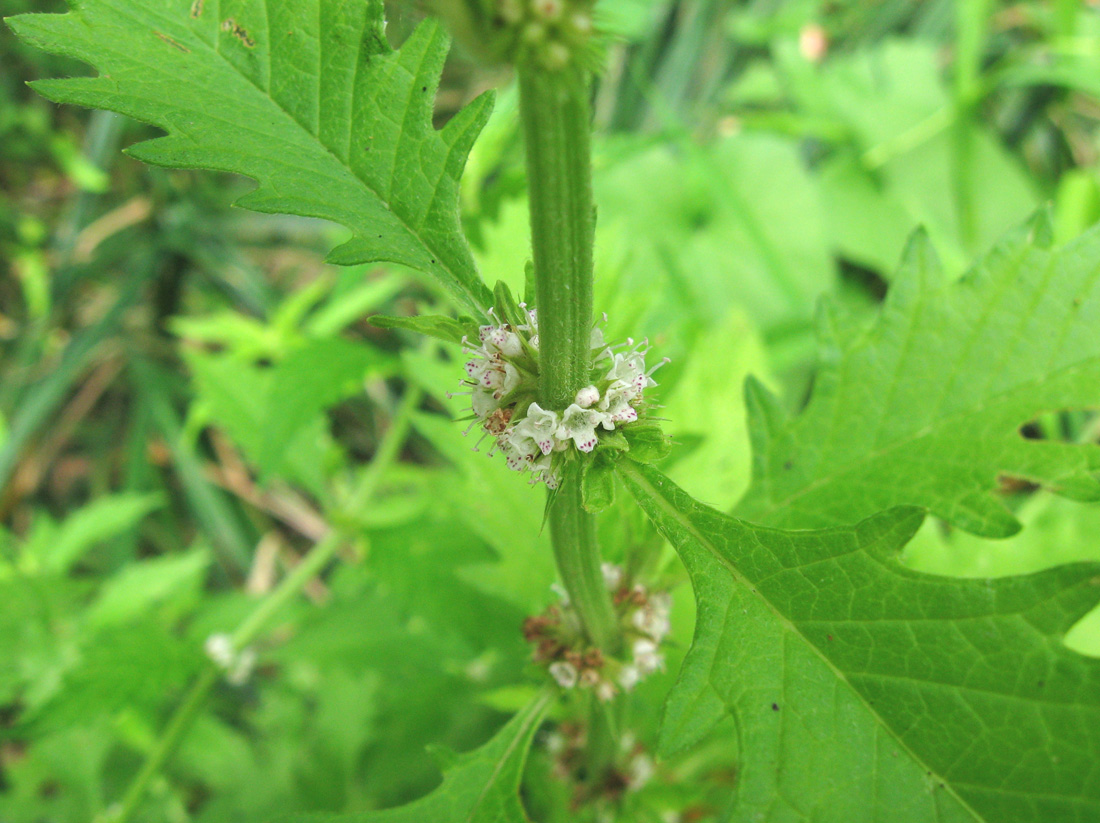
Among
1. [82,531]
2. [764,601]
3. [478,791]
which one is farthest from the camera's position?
[82,531]

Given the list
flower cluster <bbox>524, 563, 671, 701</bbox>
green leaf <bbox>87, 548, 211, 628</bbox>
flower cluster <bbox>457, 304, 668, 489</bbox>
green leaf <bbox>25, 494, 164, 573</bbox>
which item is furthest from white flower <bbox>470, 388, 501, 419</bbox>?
green leaf <bbox>25, 494, 164, 573</bbox>

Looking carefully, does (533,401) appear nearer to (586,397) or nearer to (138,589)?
(586,397)

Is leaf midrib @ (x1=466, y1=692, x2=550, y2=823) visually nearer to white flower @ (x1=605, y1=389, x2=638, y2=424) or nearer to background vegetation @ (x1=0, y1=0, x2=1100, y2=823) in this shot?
background vegetation @ (x1=0, y1=0, x2=1100, y2=823)

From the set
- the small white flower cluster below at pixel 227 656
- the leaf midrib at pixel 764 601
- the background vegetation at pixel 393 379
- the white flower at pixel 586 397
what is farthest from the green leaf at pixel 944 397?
the small white flower cluster below at pixel 227 656

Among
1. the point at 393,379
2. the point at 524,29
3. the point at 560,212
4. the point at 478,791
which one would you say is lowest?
the point at 393,379

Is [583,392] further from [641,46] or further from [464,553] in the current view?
[641,46]

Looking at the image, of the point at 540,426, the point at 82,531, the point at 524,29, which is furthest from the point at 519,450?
the point at 82,531

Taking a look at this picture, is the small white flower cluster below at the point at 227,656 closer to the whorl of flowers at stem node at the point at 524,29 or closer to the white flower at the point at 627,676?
the white flower at the point at 627,676
